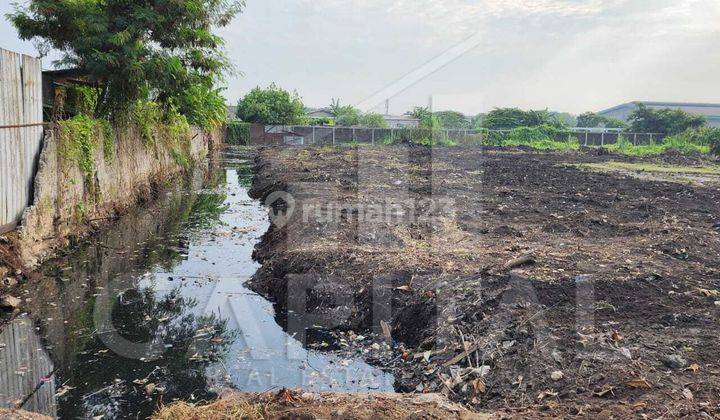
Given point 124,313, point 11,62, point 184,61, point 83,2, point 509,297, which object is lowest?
point 124,313

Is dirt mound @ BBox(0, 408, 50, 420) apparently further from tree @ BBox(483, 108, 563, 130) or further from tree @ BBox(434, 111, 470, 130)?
tree @ BBox(434, 111, 470, 130)

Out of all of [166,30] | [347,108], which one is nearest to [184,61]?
[166,30]

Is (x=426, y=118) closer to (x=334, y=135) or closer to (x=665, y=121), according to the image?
(x=334, y=135)

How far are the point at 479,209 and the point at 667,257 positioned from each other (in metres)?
4.54

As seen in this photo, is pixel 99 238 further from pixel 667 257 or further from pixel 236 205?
pixel 667 257

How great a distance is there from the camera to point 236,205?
45.7ft

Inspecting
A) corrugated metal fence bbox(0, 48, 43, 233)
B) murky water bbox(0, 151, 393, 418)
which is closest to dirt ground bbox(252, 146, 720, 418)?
murky water bbox(0, 151, 393, 418)

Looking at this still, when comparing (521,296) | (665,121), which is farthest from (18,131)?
(665,121)

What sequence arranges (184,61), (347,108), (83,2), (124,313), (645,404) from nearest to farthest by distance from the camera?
(645,404)
(124,313)
(83,2)
(184,61)
(347,108)

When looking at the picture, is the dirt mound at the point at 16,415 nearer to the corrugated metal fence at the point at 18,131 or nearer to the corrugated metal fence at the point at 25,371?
the corrugated metal fence at the point at 25,371

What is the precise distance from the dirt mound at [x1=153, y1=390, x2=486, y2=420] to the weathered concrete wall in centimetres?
491

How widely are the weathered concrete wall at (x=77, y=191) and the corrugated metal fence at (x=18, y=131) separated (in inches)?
5.7

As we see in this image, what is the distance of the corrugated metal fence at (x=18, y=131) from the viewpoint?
6922mm

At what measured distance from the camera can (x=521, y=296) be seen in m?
5.37
